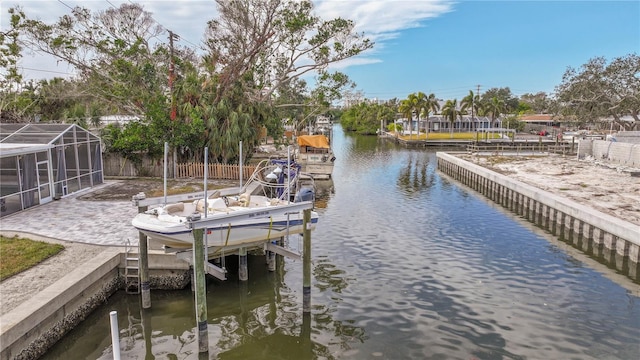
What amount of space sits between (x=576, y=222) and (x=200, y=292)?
18.5 metres

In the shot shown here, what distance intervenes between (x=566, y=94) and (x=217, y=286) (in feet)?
173

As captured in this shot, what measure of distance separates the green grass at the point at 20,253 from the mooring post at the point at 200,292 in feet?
18.4

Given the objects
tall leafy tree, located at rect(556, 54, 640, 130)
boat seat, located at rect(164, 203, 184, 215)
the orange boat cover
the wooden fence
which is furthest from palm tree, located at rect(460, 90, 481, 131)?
boat seat, located at rect(164, 203, 184, 215)

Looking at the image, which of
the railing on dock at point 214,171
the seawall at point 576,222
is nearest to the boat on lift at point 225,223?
the seawall at point 576,222

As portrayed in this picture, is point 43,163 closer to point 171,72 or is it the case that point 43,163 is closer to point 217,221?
point 171,72

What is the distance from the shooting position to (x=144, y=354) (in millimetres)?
10562

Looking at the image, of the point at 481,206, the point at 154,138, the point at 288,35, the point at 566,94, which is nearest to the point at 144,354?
the point at 154,138

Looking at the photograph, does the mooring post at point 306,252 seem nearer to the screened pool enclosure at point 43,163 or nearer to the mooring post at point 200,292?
the mooring post at point 200,292

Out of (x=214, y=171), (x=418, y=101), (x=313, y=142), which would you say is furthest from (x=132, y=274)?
(x=418, y=101)

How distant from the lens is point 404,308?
13016 mm

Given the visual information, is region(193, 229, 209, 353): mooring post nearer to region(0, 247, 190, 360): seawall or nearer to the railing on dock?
region(0, 247, 190, 360): seawall

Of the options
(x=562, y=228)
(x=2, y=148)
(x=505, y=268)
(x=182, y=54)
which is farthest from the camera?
(x=182, y=54)

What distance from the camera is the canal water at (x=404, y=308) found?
1082 cm

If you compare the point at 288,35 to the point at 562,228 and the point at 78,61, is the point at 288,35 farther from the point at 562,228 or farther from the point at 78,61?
the point at 562,228
